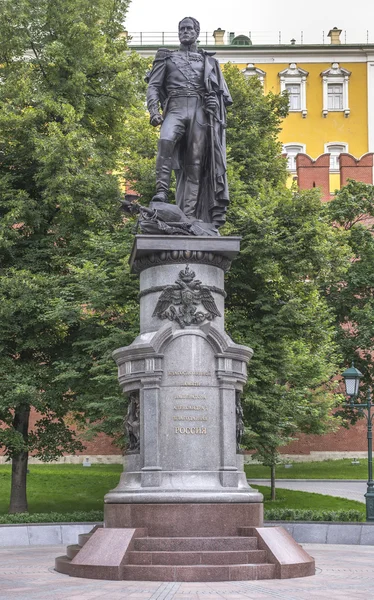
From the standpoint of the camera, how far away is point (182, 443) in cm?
1297

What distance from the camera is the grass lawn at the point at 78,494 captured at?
97.1 ft

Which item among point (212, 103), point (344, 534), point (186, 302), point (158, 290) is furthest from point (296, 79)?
point (186, 302)

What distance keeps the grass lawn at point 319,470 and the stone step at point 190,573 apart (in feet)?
96.1

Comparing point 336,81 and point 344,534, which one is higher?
point 336,81

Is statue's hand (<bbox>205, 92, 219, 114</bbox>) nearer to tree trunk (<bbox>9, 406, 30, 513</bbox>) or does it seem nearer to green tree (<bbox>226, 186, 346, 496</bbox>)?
green tree (<bbox>226, 186, 346, 496</bbox>)

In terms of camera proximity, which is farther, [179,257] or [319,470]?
[319,470]

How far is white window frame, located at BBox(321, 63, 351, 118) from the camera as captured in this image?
6153cm

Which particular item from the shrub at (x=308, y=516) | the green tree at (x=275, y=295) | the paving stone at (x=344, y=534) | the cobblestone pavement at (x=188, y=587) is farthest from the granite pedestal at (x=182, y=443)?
the green tree at (x=275, y=295)

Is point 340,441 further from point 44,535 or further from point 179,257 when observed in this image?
point 179,257

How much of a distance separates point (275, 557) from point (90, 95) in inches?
823

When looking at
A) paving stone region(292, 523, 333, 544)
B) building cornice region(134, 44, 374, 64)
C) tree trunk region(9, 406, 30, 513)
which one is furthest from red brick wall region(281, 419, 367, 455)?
paving stone region(292, 523, 333, 544)

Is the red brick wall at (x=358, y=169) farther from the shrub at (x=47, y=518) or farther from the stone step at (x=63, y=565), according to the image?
the stone step at (x=63, y=565)

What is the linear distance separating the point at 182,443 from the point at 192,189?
3932mm

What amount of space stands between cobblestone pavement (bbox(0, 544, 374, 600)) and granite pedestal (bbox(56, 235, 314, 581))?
348mm
